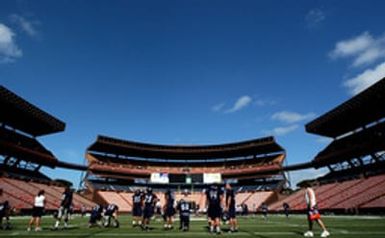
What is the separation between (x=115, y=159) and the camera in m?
73.8

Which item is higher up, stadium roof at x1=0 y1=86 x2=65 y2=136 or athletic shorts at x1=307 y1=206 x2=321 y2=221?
stadium roof at x1=0 y1=86 x2=65 y2=136

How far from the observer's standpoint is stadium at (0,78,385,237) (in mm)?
38969

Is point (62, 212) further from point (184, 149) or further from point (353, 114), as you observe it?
point (184, 149)

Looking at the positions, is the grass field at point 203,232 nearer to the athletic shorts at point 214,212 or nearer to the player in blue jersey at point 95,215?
the athletic shorts at point 214,212

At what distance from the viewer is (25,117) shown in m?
50.4

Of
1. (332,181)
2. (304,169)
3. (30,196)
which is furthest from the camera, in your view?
(304,169)

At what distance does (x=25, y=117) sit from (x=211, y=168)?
42.6 meters

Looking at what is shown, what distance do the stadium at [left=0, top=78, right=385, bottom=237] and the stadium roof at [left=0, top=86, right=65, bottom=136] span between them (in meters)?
0.14

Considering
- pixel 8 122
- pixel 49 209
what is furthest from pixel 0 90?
pixel 49 209

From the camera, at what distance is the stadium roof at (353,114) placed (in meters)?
40.8

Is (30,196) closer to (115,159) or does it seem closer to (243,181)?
(115,159)

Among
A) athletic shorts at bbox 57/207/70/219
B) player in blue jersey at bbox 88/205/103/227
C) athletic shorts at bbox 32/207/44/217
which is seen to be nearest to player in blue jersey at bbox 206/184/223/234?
athletic shorts at bbox 57/207/70/219

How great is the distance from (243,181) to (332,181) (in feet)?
86.8

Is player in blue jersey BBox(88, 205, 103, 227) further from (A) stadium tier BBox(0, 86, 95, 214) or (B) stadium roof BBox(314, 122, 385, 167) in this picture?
(B) stadium roof BBox(314, 122, 385, 167)
